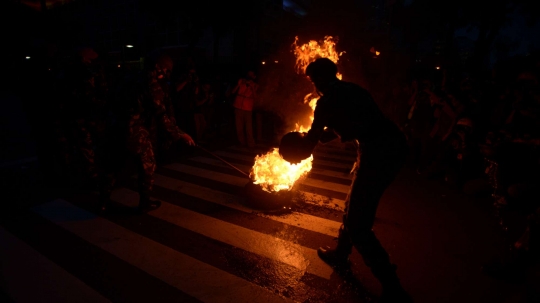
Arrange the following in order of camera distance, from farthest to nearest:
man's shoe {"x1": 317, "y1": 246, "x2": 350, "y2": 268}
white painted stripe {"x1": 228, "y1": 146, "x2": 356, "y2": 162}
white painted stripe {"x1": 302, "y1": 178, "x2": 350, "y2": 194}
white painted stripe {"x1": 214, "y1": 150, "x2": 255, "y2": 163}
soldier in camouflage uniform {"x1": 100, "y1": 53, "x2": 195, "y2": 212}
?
white painted stripe {"x1": 228, "y1": 146, "x2": 356, "y2": 162}, white painted stripe {"x1": 214, "y1": 150, "x2": 255, "y2": 163}, white painted stripe {"x1": 302, "y1": 178, "x2": 350, "y2": 194}, soldier in camouflage uniform {"x1": 100, "y1": 53, "x2": 195, "y2": 212}, man's shoe {"x1": 317, "y1": 246, "x2": 350, "y2": 268}

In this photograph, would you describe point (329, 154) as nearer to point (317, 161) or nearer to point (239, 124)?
point (317, 161)

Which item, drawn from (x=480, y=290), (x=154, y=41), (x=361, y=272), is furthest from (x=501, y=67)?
(x=154, y=41)

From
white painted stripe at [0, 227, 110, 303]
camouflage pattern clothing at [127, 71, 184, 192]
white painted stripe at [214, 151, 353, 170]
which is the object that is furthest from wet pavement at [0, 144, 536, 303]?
white painted stripe at [214, 151, 353, 170]

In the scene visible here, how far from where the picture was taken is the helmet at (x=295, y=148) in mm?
3168

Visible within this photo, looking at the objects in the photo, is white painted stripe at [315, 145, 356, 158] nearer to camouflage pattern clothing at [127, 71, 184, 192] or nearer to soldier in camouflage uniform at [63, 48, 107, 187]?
camouflage pattern clothing at [127, 71, 184, 192]

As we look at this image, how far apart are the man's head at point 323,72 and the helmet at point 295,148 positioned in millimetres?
572

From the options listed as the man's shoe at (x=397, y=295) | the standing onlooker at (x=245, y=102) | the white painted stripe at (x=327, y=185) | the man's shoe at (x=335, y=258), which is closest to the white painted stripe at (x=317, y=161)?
the standing onlooker at (x=245, y=102)

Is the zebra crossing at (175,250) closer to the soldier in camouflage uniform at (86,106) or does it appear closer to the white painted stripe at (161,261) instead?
the white painted stripe at (161,261)

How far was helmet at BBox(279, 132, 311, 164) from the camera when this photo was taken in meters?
3.17

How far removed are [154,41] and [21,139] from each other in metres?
24.0

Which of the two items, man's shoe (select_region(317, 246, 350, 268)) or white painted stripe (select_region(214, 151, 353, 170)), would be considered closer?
man's shoe (select_region(317, 246, 350, 268))

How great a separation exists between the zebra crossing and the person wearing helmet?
1.99 ft

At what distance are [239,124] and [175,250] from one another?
6.28m

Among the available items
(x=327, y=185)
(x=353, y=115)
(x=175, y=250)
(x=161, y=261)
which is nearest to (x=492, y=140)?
(x=353, y=115)
